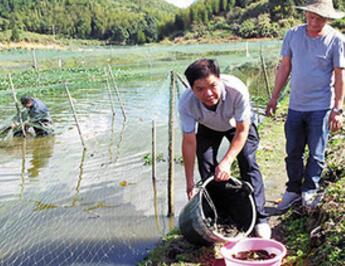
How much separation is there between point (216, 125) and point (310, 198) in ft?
3.56

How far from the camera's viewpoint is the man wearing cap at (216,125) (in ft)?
9.12

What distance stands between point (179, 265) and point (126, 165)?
15.2 ft

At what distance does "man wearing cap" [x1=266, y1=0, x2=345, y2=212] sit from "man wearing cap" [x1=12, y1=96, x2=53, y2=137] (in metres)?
7.49

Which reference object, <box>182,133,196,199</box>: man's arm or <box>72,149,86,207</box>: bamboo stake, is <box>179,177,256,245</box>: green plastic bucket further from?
<box>72,149,86,207</box>: bamboo stake

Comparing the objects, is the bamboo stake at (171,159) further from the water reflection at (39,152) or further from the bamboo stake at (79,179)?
the water reflection at (39,152)

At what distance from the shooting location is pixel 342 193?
3514mm

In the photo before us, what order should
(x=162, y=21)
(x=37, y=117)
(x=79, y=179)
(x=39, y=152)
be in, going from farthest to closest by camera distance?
(x=162, y=21)
(x=37, y=117)
(x=39, y=152)
(x=79, y=179)

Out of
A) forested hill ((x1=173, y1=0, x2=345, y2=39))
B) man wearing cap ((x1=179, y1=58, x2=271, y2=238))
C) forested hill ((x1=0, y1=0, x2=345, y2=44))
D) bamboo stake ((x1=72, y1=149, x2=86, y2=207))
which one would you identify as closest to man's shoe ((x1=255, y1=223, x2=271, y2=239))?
man wearing cap ((x1=179, y1=58, x2=271, y2=238))

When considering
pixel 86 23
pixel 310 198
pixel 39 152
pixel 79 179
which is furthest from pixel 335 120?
pixel 86 23

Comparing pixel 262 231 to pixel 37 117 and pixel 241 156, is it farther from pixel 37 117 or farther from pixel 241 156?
pixel 37 117

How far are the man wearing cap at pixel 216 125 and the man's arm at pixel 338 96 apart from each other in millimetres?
590

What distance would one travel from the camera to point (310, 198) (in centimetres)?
363

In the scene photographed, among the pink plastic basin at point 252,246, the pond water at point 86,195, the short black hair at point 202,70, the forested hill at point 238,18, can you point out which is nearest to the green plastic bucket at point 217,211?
the pink plastic basin at point 252,246

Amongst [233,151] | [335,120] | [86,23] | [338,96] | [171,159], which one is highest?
[86,23]
